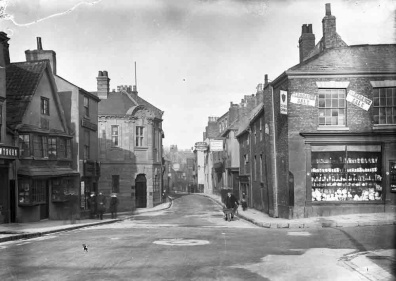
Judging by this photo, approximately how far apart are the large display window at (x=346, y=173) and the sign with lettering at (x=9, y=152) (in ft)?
49.0

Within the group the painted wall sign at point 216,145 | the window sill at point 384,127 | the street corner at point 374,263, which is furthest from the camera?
the painted wall sign at point 216,145

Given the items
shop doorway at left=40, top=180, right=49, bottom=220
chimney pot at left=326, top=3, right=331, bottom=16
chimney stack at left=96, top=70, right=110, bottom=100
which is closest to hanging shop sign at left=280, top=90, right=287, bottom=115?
chimney pot at left=326, top=3, right=331, bottom=16

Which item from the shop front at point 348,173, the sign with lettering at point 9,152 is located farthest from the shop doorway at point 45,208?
the shop front at point 348,173

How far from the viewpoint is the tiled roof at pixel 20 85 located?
26469mm

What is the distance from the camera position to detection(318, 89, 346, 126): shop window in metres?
25.0

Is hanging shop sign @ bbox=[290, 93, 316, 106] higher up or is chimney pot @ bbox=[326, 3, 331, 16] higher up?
chimney pot @ bbox=[326, 3, 331, 16]

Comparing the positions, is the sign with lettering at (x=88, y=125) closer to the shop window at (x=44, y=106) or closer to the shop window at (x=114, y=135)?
the shop window at (x=44, y=106)

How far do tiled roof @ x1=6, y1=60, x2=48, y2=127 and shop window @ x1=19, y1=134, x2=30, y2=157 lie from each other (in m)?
0.89

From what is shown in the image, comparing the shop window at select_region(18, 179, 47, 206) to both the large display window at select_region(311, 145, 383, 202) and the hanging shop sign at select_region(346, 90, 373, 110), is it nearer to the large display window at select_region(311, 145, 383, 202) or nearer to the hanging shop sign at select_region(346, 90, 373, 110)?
the large display window at select_region(311, 145, 383, 202)

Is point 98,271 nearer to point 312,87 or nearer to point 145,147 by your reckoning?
point 312,87

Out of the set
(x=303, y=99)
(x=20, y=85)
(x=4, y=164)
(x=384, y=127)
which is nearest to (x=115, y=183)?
(x=20, y=85)

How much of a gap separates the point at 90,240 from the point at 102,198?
48.3ft

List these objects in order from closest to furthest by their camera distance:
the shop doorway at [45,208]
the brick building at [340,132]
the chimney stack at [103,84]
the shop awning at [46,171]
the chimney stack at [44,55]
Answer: the brick building at [340,132]
the shop awning at [46,171]
the shop doorway at [45,208]
the chimney stack at [44,55]
the chimney stack at [103,84]

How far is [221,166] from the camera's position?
232 ft
